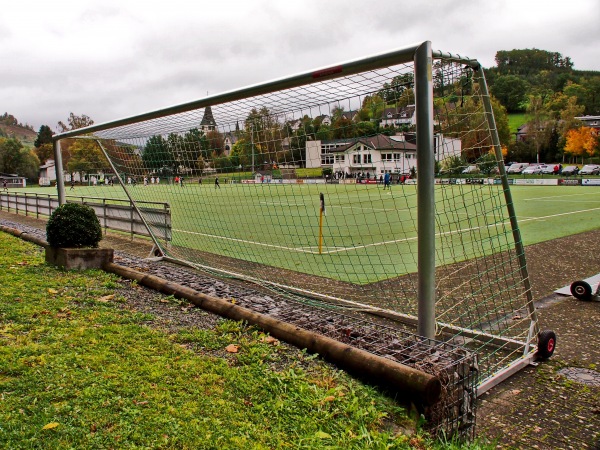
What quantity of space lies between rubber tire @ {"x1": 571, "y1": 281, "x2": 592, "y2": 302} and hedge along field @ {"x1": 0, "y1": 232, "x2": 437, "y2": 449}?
14.0 ft

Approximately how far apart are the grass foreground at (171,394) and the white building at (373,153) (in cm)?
171

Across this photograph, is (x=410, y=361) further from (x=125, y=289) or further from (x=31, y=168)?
(x=31, y=168)

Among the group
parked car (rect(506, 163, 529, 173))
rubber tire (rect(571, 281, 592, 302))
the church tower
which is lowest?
rubber tire (rect(571, 281, 592, 302))

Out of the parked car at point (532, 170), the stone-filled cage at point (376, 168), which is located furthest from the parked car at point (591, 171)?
the stone-filled cage at point (376, 168)

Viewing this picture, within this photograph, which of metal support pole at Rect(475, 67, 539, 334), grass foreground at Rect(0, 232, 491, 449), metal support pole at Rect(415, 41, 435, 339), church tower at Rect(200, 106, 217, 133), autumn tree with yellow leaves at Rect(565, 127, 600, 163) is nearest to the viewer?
grass foreground at Rect(0, 232, 491, 449)

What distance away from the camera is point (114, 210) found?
1223 centimetres

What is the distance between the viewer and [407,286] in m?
6.84

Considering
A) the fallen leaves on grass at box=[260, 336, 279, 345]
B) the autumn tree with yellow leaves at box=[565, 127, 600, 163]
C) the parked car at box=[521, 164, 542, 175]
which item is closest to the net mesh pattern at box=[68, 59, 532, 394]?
the fallen leaves on grass at box=[260, 336, 279, 345]

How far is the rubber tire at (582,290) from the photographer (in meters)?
6.05

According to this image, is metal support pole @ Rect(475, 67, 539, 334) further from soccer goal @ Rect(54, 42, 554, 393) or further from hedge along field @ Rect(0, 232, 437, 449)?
hedge along field @ Rect(0, 232, 437, 449)

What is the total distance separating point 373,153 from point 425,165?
1109 mm

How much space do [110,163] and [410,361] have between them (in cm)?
703

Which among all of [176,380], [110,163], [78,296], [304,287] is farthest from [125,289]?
[110,163]

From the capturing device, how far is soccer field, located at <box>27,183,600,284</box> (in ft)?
15.1
